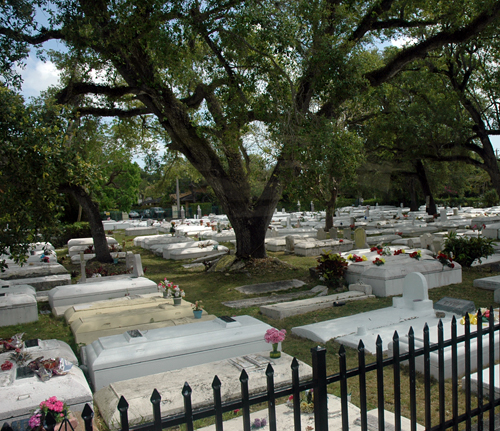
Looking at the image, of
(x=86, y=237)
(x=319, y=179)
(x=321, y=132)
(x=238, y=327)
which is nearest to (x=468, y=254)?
(x=319, y=179)

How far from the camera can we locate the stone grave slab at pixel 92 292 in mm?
9773

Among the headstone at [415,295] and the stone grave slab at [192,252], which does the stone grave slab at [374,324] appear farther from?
the stone grave slab at [192,252]

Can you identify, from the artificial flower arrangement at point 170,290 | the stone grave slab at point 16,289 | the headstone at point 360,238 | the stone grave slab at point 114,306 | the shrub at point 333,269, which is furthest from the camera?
the headstone at point 360,238

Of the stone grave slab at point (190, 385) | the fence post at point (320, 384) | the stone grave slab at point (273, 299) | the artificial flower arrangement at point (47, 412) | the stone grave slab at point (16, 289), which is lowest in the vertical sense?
the stone grave slab at point (273, 299)

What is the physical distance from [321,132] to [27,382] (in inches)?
295

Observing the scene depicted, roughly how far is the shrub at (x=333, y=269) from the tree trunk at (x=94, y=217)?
8.71m

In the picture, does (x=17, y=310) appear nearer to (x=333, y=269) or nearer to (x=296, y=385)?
(x=333, y=269)

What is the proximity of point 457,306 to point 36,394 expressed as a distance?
6535mm

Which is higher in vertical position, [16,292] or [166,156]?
[166,156]

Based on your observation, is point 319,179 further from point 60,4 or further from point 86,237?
point 86,237

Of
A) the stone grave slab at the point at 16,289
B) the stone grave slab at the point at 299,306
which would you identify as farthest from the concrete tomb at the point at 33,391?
the stone grave slab at the point at 16,289

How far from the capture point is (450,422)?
3271 millimetres

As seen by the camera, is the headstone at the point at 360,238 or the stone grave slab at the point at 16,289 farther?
the headstone at the point at 360,238

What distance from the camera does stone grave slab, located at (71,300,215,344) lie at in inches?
284
